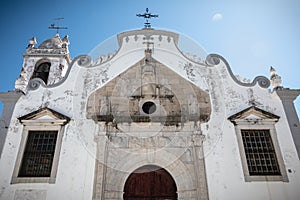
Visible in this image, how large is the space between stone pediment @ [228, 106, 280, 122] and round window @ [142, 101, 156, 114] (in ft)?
8.37

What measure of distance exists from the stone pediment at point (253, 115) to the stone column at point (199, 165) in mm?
1359

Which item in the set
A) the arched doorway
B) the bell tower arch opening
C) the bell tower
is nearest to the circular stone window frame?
the arched doorway

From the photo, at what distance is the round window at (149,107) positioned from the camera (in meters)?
8.48

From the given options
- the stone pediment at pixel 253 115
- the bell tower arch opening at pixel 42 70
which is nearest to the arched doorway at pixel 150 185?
the stone pediment at pixel 253 115

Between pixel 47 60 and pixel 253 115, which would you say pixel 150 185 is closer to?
pixel 253 115

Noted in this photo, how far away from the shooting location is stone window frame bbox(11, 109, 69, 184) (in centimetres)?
726

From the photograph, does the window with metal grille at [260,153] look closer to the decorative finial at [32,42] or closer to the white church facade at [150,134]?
the white church facade at [150,134]

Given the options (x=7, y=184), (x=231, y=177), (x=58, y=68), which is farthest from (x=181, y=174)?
(x=58, y=68)

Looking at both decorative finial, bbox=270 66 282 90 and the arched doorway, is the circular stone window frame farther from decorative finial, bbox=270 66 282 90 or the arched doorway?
decorative finial, bbox=270 66 282 90

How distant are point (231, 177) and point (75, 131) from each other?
16.4ft

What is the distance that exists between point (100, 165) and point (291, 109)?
258 inches

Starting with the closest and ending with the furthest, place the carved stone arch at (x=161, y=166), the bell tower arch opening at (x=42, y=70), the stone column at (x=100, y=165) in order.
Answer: the stone column at (x=100, y=165) < the carved stone arch at (x=161, y=166) < the bell tower arch opening at (x=42, y=70)

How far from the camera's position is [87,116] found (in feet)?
27.1

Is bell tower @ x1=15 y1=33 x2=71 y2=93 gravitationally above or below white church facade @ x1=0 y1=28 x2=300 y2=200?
above
